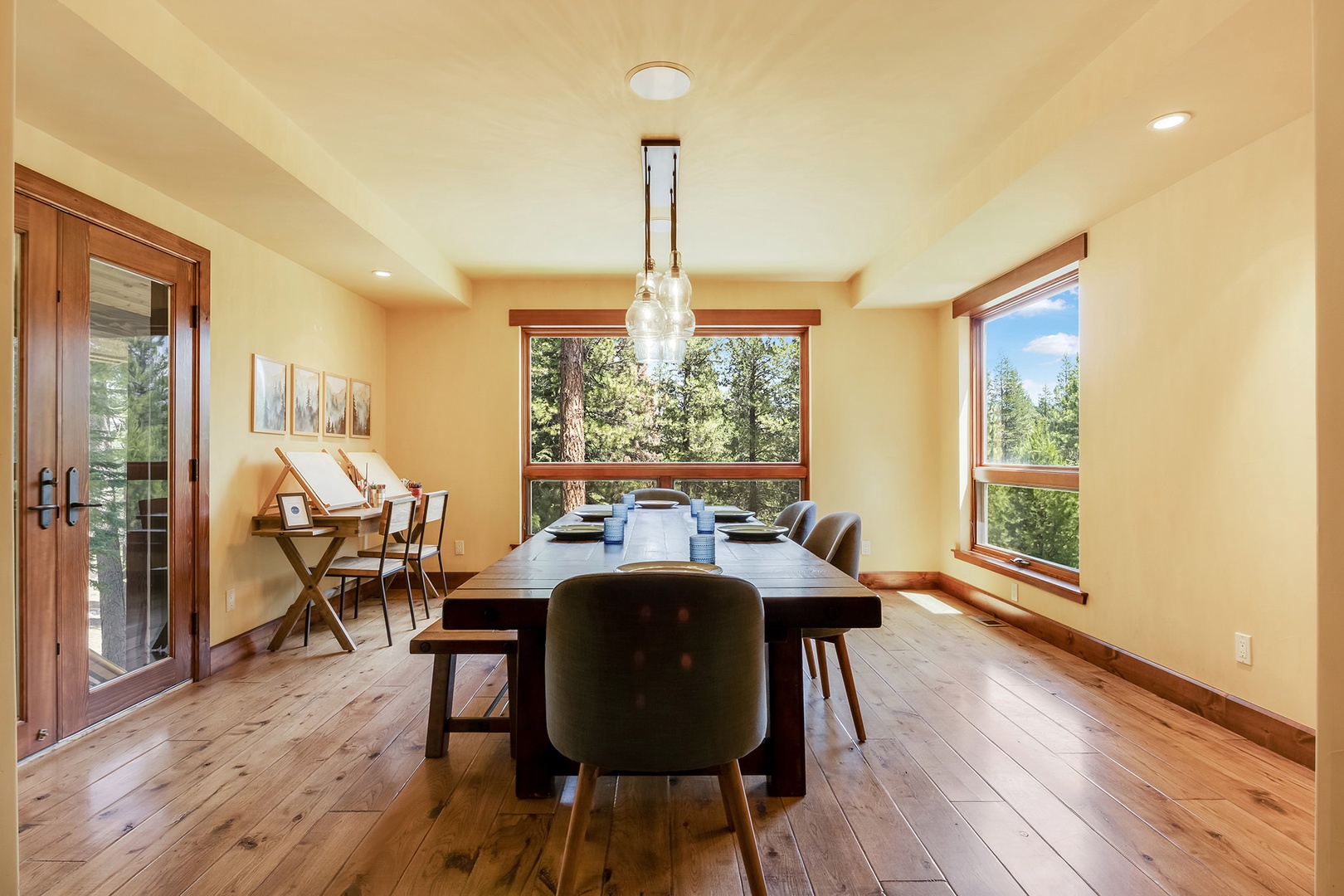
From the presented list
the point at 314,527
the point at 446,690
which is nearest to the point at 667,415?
the point at 314,527

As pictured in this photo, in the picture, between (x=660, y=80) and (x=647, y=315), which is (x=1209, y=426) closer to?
(x=647, y=315)

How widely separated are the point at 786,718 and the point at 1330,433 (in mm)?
1590

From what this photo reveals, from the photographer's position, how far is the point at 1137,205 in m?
3.35

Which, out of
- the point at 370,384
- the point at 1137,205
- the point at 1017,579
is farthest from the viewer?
the point at 370,384

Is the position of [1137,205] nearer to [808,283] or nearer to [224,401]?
[808,283]

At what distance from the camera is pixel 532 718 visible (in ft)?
7.18

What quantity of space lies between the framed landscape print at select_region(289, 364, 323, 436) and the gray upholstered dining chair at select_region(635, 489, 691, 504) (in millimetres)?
2184

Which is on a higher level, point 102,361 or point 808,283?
point 808,283

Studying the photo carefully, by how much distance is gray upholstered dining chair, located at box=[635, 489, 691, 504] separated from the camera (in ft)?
15.4

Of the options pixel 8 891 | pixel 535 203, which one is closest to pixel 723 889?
pixel 8 891

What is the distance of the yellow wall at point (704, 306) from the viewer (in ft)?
18.8

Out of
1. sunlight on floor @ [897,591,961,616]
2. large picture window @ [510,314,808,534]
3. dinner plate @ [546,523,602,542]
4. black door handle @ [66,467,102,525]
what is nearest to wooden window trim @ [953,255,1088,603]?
sunlight on floor @ [897,591,961,616]

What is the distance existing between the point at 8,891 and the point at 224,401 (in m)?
3.17

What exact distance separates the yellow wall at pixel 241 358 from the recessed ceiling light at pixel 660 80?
225cm
